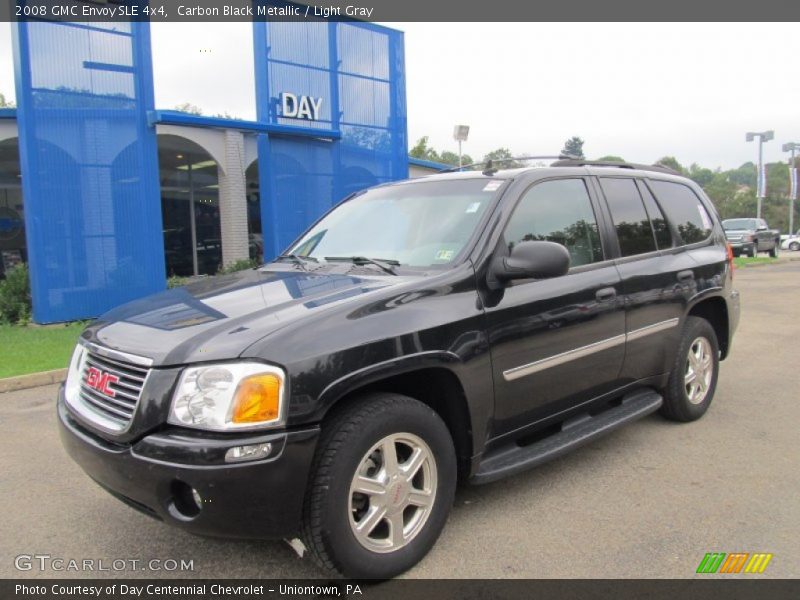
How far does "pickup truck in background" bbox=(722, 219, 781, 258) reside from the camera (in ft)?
88.6

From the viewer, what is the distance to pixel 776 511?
3430 millimetres

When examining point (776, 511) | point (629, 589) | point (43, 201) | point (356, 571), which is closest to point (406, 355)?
point (356, 571)

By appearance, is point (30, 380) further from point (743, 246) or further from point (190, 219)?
point (743, 246)

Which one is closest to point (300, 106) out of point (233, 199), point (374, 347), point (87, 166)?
point (233, 199)

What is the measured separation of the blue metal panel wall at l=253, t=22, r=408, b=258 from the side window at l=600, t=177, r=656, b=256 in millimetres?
8668

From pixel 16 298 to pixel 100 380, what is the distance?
28.6 feet

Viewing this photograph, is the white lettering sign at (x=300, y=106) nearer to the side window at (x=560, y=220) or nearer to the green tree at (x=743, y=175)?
the side window at (x=560, y=220)

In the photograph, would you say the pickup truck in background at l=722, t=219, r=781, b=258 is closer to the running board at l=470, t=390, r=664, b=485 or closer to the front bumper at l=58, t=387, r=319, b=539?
the running board at l=470, t=390, r=664, b=485

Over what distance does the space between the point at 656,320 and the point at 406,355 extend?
90.0 inches

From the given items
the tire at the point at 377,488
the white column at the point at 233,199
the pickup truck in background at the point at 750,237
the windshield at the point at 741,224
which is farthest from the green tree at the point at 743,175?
the tire at the point at 377,488

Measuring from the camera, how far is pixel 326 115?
1338cm

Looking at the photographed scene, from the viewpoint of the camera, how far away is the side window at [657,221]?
459 centimetres

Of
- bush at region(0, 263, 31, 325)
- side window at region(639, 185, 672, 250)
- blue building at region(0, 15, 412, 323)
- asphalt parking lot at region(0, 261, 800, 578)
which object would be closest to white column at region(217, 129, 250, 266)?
blue building at region(0, 15, 412, 323)

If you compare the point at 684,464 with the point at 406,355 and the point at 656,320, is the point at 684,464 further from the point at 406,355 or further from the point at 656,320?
the point at 406,355
